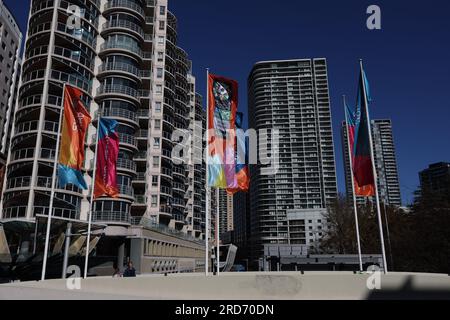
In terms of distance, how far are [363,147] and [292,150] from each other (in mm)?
161377

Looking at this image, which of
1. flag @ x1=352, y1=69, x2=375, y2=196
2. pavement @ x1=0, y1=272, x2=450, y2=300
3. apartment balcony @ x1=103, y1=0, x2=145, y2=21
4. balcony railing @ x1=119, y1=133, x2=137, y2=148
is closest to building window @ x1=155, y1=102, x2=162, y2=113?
balcony railing @ x1=119, y1=133, x2=137, y2=148

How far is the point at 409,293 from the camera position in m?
13.4

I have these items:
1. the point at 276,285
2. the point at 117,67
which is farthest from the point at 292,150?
the point at 276,285

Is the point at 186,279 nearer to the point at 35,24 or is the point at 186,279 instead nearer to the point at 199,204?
the point at 35,24

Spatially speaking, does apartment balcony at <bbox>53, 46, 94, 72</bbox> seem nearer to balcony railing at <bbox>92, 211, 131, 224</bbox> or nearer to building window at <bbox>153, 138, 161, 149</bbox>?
building window at <bbox>153, 138, 161, 149</bbox>

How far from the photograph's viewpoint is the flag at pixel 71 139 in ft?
56.2

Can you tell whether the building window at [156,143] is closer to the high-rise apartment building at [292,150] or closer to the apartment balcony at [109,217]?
the apartment balcony at [109,217]

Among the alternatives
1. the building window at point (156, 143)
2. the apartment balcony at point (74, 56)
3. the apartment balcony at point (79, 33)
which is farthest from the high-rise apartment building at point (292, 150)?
the apartment balcony at point (74, 56)

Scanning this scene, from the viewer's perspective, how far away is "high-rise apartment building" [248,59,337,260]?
169125mm

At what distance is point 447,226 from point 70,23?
4613cm

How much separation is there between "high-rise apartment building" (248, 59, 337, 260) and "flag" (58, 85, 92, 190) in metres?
143

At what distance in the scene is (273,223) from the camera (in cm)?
17025
